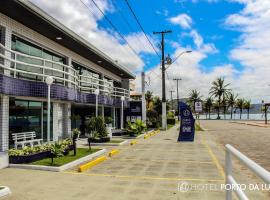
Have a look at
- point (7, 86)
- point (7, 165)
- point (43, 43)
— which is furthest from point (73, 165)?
point (43, 43)

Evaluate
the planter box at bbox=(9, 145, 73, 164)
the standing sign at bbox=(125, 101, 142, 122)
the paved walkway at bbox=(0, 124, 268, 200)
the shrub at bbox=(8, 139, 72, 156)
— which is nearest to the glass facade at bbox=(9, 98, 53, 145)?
the shrub at bbox=(8, 139, 72, 156)

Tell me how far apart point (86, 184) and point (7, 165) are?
405 centimetres

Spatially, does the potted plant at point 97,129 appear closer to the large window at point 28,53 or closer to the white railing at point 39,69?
the white railing at point 39,69

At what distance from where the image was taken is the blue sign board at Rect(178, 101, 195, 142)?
2233 centimetres

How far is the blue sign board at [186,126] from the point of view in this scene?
2233cm

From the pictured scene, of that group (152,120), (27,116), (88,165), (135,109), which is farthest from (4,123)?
(152,120)

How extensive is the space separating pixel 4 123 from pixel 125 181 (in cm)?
764

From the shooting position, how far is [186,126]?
2250cm

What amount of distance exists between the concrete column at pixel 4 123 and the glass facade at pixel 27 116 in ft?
3.12

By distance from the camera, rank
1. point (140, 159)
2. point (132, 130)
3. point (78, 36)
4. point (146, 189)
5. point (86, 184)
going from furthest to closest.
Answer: point (132, 130)
point (78, 36)
point (140, 159)
point (86, 184)
point (146, 189)

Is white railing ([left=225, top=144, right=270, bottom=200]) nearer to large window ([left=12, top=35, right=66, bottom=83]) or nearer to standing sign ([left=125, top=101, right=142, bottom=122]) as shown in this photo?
large window ([left=12, top=35, right=66, bottom=83])

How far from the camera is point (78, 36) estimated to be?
20.4m

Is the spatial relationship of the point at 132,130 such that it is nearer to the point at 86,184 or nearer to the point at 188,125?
the point at 188,125

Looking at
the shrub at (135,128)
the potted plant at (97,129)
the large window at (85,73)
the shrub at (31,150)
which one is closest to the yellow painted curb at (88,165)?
the shrub at (31,150)
